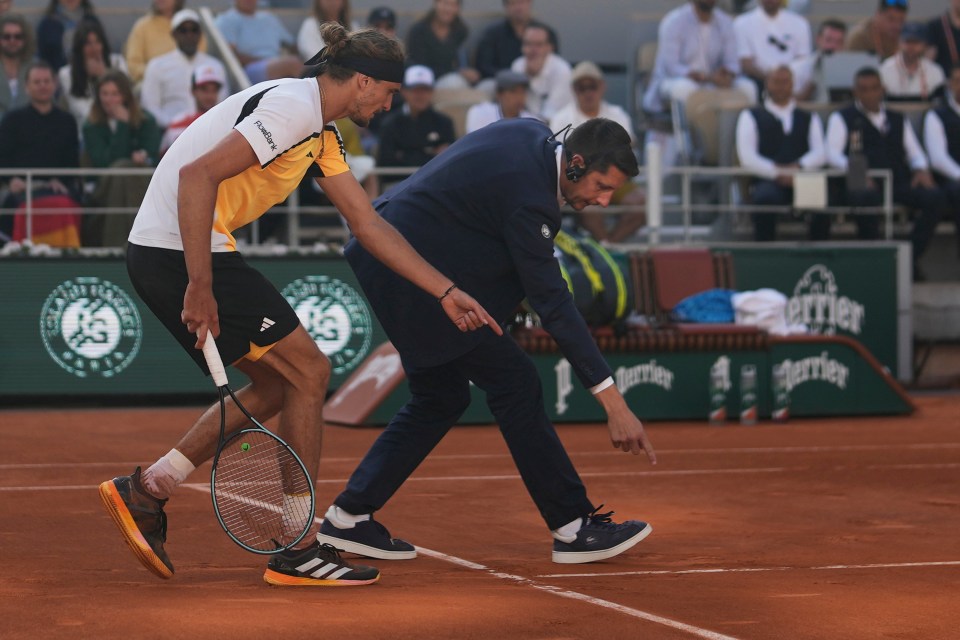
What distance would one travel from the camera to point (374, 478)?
6.05 meters

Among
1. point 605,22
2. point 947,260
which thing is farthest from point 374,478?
point 605,22

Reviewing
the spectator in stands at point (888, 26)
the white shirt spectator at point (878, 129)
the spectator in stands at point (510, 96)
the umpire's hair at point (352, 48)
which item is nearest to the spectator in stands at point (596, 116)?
the spectator in stands at point (510, 96)

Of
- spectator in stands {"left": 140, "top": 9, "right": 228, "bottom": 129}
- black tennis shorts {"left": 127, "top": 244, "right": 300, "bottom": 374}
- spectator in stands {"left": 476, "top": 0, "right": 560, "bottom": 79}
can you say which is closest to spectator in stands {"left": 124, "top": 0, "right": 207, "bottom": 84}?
spectator in stands {"left": 140, "top": 9, "right": 228, "bottom": 129}

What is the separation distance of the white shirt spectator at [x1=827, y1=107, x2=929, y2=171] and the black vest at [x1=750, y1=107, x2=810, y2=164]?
270 millimetres

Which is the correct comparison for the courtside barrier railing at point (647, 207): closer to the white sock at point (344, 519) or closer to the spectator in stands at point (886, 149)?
the spectator in stands at point (886, 149)

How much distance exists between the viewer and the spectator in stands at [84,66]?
44.4ft

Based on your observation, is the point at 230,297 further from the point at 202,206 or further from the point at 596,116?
the point at 596,116

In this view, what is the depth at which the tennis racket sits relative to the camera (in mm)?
5359

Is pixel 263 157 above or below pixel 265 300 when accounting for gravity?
above

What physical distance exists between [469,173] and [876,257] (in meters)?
8.02

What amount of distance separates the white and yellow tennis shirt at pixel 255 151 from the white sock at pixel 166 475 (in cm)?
76

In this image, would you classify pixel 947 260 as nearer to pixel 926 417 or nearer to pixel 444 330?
pixel 926 417

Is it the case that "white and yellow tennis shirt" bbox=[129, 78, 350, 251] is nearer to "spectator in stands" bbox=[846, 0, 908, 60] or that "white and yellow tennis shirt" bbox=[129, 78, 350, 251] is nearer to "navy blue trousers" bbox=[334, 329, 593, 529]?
"navy blue trousers" bbox=[334, 329, 593, 529]

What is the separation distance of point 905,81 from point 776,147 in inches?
98.8
